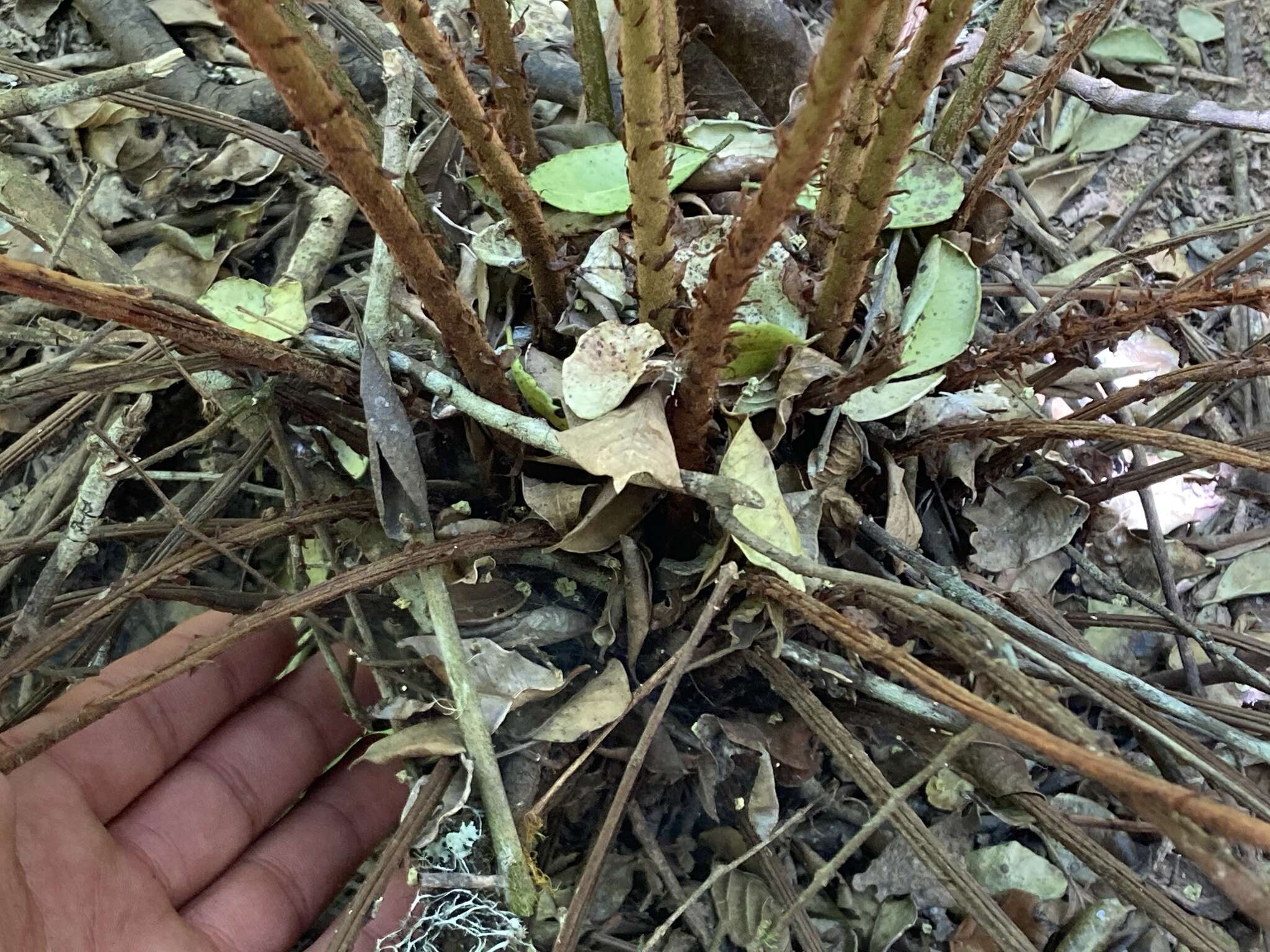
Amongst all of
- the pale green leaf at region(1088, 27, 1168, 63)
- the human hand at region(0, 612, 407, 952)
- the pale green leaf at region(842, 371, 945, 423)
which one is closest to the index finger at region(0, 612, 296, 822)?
the human hand at region(0, 612, 407, 952)

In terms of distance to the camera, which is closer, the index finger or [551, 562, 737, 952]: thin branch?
[551, 562, 737, 952]: thin branch

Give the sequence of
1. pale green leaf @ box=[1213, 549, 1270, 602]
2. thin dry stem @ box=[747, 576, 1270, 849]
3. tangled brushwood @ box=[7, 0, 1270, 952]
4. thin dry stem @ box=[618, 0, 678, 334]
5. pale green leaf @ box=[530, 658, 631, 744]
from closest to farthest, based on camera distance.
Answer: thin dry stem @ box=[747, 576, 1270, 849] → thin dry stem @ box=[618, 0, 678, 334] → tangled brushwood @ box=[7, 0, 1270, 952] → pale green leaf @ box=[530, 658, 631, 744] → pale green leaf @ box=[1213, 549, 1270, 602]

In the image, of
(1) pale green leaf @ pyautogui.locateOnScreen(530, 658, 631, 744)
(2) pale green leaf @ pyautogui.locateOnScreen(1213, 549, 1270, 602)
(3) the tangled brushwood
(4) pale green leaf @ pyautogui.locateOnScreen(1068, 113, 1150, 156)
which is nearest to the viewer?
(3) the tangled brushwood

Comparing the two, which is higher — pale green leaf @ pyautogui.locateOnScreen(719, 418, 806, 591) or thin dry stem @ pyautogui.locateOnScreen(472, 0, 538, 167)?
thin dry stem @ pyautogui.locateOnScreen(472, 0, 538, 167)

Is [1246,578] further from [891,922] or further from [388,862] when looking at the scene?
[388,862]

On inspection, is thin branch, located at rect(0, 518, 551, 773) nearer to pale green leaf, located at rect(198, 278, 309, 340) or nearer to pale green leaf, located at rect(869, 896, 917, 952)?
pale green leaf, located at rect(198, 278, 309, 340)

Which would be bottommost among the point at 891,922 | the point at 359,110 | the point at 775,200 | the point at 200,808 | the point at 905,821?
the point at 200,808

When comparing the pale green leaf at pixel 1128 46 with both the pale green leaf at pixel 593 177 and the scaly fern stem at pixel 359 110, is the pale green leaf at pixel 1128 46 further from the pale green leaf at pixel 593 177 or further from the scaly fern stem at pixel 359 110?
the scaly fern stem at pixel 359 110

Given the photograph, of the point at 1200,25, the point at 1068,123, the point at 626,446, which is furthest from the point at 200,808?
the point at 1200,25
